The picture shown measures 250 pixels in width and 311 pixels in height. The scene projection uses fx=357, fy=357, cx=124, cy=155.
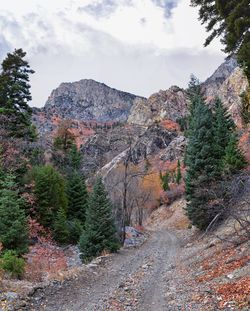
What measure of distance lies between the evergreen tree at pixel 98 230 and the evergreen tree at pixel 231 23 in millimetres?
12107

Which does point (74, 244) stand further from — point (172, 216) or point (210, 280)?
point (172, 216)

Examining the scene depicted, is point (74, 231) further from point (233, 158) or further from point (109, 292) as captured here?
point (109, 292)

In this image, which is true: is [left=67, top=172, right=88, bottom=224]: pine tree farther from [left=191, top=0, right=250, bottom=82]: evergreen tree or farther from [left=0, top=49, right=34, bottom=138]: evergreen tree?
[left=191, top=0, right=250, bottom=82]: evergreen tree

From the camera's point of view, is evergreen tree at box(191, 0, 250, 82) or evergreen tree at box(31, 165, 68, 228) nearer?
evergreen tree at box(191, 0, 250, 82)

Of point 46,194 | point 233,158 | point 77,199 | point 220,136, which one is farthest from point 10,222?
point 220,136

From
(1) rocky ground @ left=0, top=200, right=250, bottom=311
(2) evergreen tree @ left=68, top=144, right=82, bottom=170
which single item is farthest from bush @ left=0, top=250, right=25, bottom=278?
(2) evergreen tree @ left=68, top=144, right=82, bottom=170

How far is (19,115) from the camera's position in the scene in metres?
27.6

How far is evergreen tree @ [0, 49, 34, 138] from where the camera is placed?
2698 cm

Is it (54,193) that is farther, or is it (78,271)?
(54,193)

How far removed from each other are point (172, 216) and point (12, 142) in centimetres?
4453

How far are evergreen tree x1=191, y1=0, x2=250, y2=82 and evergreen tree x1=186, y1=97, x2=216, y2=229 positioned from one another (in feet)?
42.0

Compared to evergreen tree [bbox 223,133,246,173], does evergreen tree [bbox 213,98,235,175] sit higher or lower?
higher

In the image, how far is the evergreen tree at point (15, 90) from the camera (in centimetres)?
2698

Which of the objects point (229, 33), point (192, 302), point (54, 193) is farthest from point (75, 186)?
point (192, 302)
